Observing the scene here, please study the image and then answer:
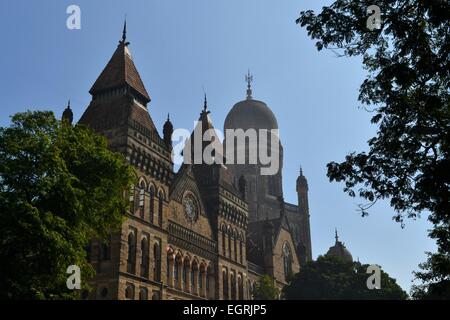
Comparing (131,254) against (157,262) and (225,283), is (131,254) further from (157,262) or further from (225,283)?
(225,283)

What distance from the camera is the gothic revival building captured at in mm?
41125

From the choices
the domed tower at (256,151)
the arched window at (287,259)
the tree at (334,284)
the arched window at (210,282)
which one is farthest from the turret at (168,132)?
the domed tower at (256,151)

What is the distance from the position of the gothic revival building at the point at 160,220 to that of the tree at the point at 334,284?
5451mm

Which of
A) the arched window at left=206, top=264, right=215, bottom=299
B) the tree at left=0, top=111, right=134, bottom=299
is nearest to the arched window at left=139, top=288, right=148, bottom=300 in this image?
the arched window at left=206, top=264, right=215, bottom=299

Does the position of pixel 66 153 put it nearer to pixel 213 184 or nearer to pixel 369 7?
pixel 369 7

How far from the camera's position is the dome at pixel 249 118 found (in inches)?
3590

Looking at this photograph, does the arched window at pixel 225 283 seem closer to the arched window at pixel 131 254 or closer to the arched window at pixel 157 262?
the arched window at pixel 157 262

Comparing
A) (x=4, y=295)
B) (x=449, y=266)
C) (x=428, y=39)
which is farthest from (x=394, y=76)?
(x=4, y=295)

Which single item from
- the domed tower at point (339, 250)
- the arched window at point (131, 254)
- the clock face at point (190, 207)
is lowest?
the arched window at point (131, 254)

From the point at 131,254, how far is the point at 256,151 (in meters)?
51.3

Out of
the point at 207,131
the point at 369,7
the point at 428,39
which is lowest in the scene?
the point at 428,39

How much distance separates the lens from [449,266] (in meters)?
19.7

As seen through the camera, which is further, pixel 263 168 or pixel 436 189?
pixel 263 168

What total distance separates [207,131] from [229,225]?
30.8 feet
